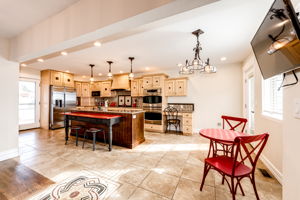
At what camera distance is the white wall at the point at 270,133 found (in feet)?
6.74

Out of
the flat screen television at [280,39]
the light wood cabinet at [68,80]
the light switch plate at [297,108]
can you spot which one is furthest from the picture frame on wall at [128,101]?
the light switch plate at [297,108]

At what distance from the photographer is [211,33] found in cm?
243

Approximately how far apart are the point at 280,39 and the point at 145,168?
2.56 metres

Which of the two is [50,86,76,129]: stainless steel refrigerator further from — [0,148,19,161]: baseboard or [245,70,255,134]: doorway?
[245,70,255,134]: doorway

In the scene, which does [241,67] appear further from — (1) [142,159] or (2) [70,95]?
(2) [70,95]

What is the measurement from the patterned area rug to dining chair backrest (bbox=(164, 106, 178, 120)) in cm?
341

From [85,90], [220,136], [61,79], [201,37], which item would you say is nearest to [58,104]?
[61,79]

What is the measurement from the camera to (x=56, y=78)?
17.9 feet

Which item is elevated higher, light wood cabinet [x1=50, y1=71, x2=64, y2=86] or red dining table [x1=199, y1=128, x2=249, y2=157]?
light wood cabinet [x1=50, y1=71, x2=64, y2=86]

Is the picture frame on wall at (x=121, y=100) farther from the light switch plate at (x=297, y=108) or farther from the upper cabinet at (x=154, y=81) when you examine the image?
the light switch plate at (x=297, y=108)

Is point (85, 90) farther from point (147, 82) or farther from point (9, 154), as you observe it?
point (9, 154)

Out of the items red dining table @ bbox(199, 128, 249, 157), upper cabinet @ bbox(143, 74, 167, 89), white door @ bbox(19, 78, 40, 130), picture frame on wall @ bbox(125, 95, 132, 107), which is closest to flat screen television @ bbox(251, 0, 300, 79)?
red dining table @ bbox(199, 128, 249, 157)

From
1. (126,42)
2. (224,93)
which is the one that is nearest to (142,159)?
(126,42)

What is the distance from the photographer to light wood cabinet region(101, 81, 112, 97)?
645 centimetres
